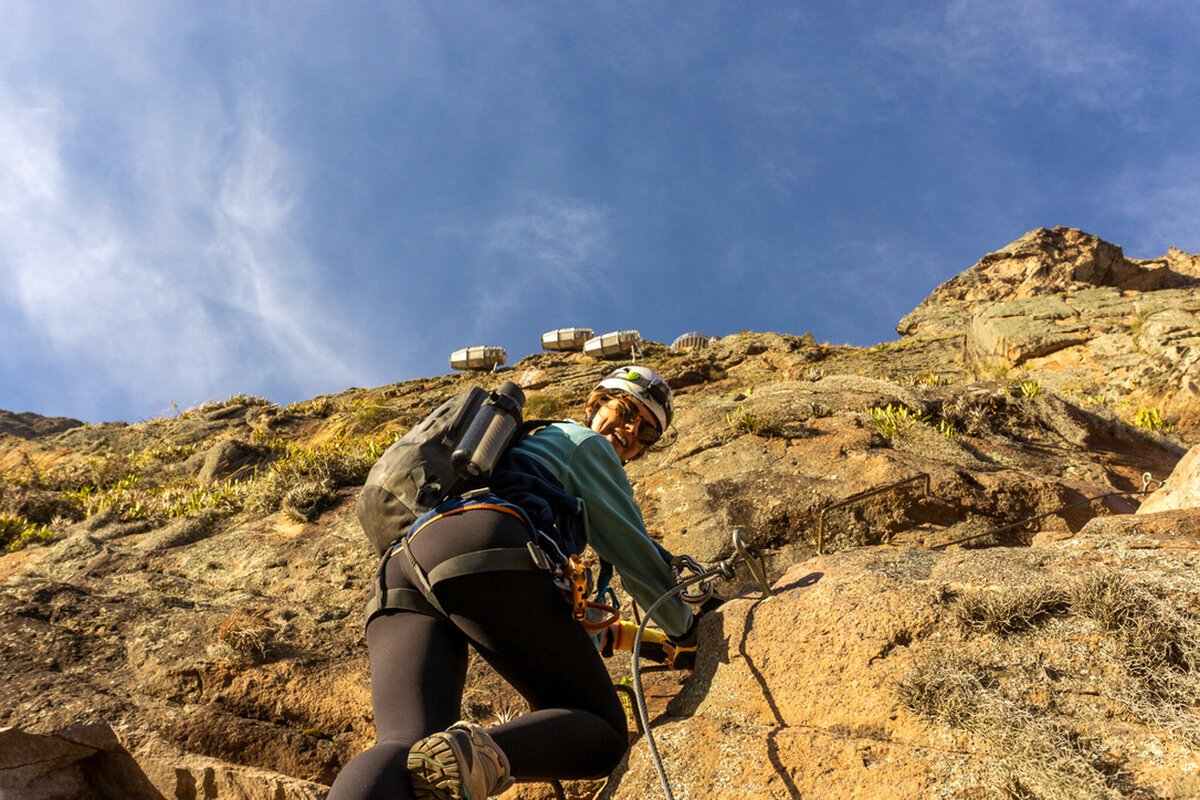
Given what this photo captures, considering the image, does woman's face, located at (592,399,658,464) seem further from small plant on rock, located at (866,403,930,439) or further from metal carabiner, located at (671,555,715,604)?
small plant on rock, located at (866,403,930,439)

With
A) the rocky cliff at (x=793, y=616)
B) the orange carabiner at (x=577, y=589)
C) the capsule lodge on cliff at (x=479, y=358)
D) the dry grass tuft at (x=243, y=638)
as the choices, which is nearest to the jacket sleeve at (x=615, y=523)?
the rocky cliff at (x=793, y=616)

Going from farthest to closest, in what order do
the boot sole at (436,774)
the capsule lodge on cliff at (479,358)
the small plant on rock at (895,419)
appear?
1. the capsule lodge on cliff at (479,358)
2. the small plant on rock at (895,419)
3. the boot sole at (436,774)

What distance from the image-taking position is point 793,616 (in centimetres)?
301

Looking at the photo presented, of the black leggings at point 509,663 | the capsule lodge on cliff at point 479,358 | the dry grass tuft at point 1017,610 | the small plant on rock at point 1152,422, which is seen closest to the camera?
the black leggings at point 509,663

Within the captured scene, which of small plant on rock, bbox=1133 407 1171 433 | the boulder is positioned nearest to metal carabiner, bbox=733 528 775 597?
the boulder

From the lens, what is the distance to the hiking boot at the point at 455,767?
5.97 ft

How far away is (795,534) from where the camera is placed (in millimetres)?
5156

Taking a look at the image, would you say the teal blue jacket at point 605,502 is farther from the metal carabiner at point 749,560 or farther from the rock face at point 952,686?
the rock face at point 952,686

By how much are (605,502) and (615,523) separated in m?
0.10

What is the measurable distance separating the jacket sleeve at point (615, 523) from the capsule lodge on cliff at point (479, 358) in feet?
60.3

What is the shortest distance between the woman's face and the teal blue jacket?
64 centimetres

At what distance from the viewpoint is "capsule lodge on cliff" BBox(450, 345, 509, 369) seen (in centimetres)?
2122

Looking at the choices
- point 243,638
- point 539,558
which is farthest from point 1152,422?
point 243,638

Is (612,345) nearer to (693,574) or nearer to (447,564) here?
(693,574)
